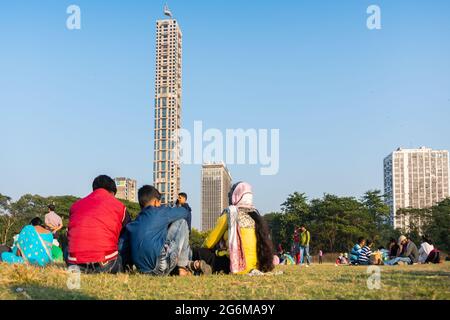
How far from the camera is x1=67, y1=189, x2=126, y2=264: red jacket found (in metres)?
5.93

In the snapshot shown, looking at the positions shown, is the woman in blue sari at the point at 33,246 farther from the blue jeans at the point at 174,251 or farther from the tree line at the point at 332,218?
the tree line at the point at 332,218

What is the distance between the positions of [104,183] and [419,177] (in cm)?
9288

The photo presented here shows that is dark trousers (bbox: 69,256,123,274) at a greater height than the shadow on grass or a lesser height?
lesser

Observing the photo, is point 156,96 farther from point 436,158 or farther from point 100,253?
point 100,253

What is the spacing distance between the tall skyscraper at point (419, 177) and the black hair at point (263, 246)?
8817 centimetres

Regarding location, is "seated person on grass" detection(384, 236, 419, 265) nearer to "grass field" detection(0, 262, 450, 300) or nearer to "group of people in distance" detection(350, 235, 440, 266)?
"group of people in distance" detection(350, 235, 440, 266)

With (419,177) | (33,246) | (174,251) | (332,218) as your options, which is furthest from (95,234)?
(419,177)

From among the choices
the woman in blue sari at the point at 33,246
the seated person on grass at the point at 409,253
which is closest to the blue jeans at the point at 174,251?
the woman in blue sari at the point at 33,246

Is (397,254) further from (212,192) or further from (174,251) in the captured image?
(212,192)

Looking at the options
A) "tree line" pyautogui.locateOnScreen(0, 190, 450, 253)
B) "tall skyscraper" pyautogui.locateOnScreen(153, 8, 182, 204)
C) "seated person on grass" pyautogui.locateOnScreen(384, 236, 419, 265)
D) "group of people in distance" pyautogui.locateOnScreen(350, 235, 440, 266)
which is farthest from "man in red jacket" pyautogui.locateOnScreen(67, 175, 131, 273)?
"tall skyscraper" pyautogui.locateOnScreen(153, 8, 182, 204)

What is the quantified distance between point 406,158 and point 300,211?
45190 millimetres

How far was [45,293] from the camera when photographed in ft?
14.2
